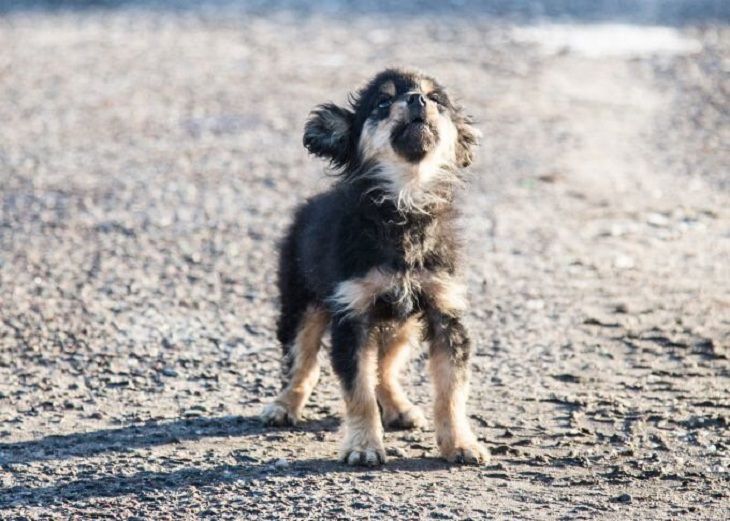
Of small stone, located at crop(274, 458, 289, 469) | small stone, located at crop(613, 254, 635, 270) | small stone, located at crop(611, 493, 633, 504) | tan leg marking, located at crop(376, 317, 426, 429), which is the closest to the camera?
small stone, located at crop(611, 493, 633, 504)

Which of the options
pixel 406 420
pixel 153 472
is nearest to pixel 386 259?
pixel 406 420

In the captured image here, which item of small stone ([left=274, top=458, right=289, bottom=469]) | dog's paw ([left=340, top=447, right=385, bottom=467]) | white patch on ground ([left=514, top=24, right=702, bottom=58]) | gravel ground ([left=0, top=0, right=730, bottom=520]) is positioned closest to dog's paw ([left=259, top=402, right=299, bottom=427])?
gravel ground ([left=0, top=0, right=730, bottom=520])

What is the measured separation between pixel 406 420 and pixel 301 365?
0.56 meters

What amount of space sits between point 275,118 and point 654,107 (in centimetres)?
437

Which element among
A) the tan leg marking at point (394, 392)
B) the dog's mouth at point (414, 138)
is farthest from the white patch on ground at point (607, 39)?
the dog's mouth at point (414, 138)

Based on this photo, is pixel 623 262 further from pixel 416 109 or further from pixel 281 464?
pixel 281 464

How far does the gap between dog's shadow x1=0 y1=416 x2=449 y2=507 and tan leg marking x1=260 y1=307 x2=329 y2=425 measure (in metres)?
0.10

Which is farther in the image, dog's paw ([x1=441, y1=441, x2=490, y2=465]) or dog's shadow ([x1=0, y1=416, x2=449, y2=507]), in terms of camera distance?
dog's paw ([x1=441, y1=441, x2=490, y2=465])

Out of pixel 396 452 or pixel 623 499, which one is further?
pixel 396 452

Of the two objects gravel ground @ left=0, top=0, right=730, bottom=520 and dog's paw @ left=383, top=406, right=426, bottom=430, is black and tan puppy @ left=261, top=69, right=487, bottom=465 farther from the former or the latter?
gravel ground @ left=0, top=0, right=730, bottom=520

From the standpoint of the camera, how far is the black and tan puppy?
6.14m

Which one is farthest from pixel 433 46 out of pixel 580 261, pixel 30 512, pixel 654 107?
pixel 30 512

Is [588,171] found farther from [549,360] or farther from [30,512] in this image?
[30,512]

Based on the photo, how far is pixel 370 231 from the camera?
20.5 ft
